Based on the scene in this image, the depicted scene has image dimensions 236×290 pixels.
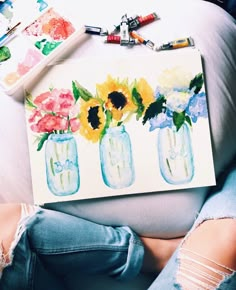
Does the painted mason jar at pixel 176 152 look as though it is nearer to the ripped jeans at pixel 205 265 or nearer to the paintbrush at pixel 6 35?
the ripped jeans at pixel 205 265

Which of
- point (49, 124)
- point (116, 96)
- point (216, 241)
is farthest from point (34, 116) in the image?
point (216, 241)

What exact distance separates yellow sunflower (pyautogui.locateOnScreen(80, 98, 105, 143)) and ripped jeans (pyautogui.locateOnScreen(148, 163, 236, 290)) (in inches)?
9.3

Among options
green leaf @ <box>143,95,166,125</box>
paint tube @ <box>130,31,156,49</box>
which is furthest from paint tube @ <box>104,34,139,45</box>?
green leaf @ <box>143,95,166,125</box>

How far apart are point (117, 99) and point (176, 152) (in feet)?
0.46

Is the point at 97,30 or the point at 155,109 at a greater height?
the point at 97,30

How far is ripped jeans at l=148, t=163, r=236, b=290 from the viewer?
0.71 metres

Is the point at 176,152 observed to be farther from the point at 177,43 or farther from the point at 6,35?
the point at 6,35

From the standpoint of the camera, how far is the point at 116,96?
0.77m

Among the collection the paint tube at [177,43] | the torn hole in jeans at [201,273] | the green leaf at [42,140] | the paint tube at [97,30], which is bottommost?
the torn hole in jeans at [201,273]

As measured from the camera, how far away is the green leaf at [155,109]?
77 cm

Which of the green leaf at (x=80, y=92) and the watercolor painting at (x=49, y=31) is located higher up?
the watercolor painting at (x=49, y=31)

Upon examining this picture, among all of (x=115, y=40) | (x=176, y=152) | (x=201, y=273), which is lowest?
(x=201, y=273)

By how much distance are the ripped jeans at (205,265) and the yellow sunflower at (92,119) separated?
0.24 m

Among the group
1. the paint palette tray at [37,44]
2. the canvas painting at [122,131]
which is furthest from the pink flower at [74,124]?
the paint palette tray at [37,44]
